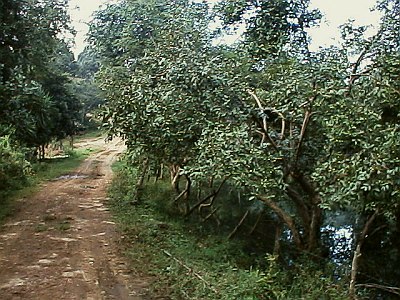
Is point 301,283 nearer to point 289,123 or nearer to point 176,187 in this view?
point 289,123

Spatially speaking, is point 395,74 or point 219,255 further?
point 219,255

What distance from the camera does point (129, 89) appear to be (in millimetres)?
9586

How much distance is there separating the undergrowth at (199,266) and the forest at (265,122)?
5 cm

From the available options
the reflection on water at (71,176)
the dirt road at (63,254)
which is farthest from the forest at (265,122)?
the reflection on water at (71,176)

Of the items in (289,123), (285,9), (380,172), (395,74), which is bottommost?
(380,172)

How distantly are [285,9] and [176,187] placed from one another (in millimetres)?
5841

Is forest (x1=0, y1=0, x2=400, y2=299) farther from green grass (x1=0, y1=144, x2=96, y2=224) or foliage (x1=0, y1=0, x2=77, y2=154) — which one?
green grass (x1=0, y1=144, x2=96, y2=224)

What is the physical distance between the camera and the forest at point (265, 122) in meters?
6.50

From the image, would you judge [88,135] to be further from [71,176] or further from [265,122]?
[265,122]

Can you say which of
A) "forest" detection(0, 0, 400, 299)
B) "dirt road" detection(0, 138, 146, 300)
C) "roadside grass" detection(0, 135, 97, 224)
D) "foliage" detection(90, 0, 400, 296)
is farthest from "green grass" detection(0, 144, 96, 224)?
"foliage" detection(90, 0, 400, 296)

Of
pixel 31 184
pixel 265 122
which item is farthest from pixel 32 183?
pixel 265 122

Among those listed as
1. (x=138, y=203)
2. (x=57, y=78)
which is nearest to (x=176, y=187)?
(x=138, y=203)

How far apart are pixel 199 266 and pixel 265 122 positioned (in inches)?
109

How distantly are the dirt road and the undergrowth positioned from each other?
1.24 feet
